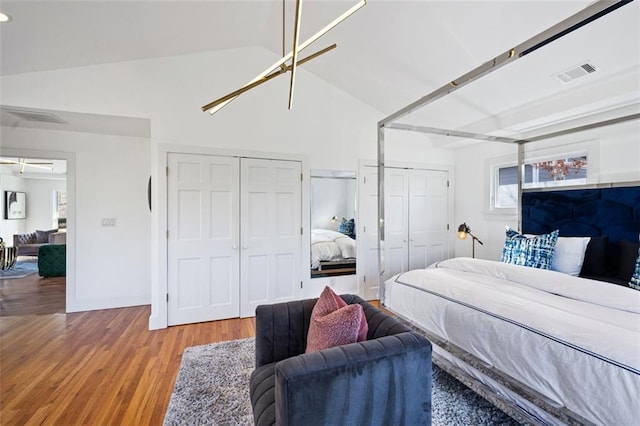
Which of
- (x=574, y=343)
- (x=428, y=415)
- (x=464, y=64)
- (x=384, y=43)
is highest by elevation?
(x=384, y=43)

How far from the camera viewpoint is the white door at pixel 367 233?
13.4ft

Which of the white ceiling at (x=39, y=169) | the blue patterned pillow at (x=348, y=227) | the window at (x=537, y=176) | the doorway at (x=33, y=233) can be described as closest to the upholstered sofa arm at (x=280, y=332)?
the blue patterned pillow at (x=348, y=227)

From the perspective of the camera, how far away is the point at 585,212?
2.96 meters

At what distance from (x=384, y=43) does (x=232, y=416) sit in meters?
3.41

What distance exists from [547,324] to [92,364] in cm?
332

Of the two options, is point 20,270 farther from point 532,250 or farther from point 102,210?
point 532,250

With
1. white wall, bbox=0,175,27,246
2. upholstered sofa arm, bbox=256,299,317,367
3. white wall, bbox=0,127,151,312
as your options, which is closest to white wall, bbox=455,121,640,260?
upholstered sofa arm, bbox=256,299,317,367

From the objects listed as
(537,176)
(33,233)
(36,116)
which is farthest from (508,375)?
(33,233)

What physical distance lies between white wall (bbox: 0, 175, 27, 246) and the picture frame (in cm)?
8

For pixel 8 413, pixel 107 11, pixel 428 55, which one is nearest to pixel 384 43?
pixel 428 55

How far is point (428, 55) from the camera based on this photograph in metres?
2.84

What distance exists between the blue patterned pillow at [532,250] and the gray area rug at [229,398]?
1.44m

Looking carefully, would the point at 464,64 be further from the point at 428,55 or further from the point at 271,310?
the point at 271,310

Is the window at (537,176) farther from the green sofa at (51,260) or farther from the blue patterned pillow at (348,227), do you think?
the green sofa at (51,260)
